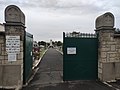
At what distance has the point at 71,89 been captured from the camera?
9242mm

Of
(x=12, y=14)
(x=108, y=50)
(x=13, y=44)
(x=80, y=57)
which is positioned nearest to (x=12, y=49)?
(x=13, y=44)

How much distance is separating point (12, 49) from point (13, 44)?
0.77 ft

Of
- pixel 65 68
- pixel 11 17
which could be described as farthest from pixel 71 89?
pixel 11 17

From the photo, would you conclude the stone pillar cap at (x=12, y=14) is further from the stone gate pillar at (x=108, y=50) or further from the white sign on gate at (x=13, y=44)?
the stone gate pillar at (x=108, y=50)

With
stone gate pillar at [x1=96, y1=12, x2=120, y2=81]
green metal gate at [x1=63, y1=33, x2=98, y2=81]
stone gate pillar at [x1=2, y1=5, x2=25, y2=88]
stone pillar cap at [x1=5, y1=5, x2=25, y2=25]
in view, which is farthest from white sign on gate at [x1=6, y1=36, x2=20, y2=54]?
stone gate pillar at [x1=96, y1=12, x2=120, y2=81]

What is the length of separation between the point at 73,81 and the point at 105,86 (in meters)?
1.92

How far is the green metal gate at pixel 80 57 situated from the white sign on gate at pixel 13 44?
2.72 meters

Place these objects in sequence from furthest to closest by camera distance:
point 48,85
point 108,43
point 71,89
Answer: point 108,43
point 48,85
point 71,89

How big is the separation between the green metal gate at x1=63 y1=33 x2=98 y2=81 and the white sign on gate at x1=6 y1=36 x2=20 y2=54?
2721 millimetres

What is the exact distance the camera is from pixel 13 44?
9.52 meters

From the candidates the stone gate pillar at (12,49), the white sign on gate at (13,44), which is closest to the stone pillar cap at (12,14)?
the stone gate pillar at (12,49)

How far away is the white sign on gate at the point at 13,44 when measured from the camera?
30.9ft

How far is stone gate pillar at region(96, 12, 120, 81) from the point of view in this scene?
10.9 meters

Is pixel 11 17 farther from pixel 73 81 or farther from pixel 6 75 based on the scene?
pixel 73 81
